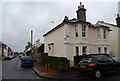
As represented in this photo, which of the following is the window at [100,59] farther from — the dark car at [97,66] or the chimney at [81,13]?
the chimney at [81,13]

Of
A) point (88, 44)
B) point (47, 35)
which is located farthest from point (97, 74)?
point (47, 35)

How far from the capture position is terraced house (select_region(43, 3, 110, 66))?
54.7 ft

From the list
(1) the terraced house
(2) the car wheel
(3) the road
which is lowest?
(3) the road

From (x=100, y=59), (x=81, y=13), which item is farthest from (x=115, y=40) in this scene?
(x=100, y=59)

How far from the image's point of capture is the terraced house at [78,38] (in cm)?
1667

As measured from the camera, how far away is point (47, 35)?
2395cm

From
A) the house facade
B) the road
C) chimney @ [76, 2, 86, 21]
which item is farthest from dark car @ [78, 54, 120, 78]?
the house facade

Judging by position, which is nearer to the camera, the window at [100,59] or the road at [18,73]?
the window at [100,59]

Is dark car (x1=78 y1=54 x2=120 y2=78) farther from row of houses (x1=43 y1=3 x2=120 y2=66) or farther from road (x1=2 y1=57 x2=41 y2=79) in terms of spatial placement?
row of houses (x1=43 y1=3 x2=120 y2=66)

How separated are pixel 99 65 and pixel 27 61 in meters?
11.6

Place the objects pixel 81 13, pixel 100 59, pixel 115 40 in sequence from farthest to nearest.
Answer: pixel 115 40, pixel 81 13, pixel 100 59

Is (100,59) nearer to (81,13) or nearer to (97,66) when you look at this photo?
(97,66)

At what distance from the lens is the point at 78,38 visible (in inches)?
663

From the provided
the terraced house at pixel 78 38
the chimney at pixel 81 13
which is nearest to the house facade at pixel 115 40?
the terraced house at pixel 78 38
